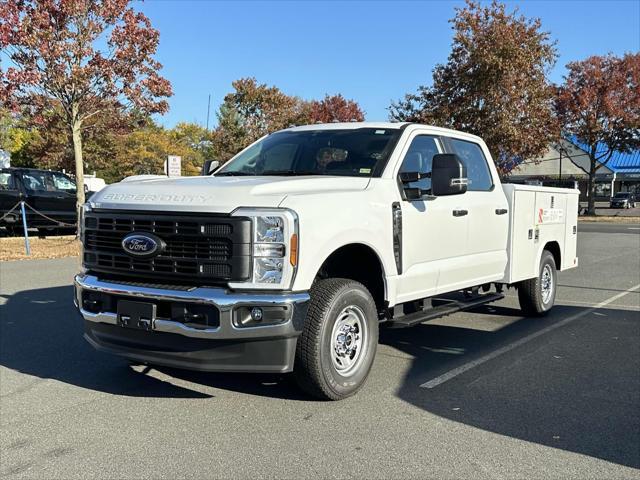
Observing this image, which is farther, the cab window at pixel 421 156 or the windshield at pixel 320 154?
the cab window at pixel 421 156

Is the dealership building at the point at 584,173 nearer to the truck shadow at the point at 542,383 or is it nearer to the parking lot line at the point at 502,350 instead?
the parking lot line at the point at 502,350

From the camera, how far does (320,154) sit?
5605 mm

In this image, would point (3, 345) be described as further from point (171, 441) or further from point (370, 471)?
point (370, 471)

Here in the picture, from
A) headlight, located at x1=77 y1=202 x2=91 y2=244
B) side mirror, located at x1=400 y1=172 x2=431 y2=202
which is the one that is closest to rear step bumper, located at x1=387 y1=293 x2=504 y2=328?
side mirror, located at x1=400 y1=172 x2=431 y2=202

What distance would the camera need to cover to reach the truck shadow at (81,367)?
16.1 ft

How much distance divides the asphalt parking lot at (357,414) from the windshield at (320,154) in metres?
1.77

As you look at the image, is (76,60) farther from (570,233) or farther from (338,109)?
(338,109)

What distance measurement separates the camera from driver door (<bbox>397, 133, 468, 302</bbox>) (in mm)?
5164

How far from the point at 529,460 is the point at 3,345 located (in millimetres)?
5038

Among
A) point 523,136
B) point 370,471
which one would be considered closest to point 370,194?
point 370,471

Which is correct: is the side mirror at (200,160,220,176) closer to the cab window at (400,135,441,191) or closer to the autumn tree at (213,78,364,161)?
the cab window at (400,135,441,191)

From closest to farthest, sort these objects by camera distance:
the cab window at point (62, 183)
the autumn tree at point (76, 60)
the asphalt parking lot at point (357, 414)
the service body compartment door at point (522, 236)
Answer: the asphalt parking lot at point (357, 414)
the service body compartment door at point (522, 236)
the autumn tree at point (76, 60)
the cab window at point (62, 183)

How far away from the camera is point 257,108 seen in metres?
28.9

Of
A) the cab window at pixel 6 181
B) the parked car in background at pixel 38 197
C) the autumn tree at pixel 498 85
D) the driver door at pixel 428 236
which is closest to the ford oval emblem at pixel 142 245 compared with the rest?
the driver door at pixel 428 236
